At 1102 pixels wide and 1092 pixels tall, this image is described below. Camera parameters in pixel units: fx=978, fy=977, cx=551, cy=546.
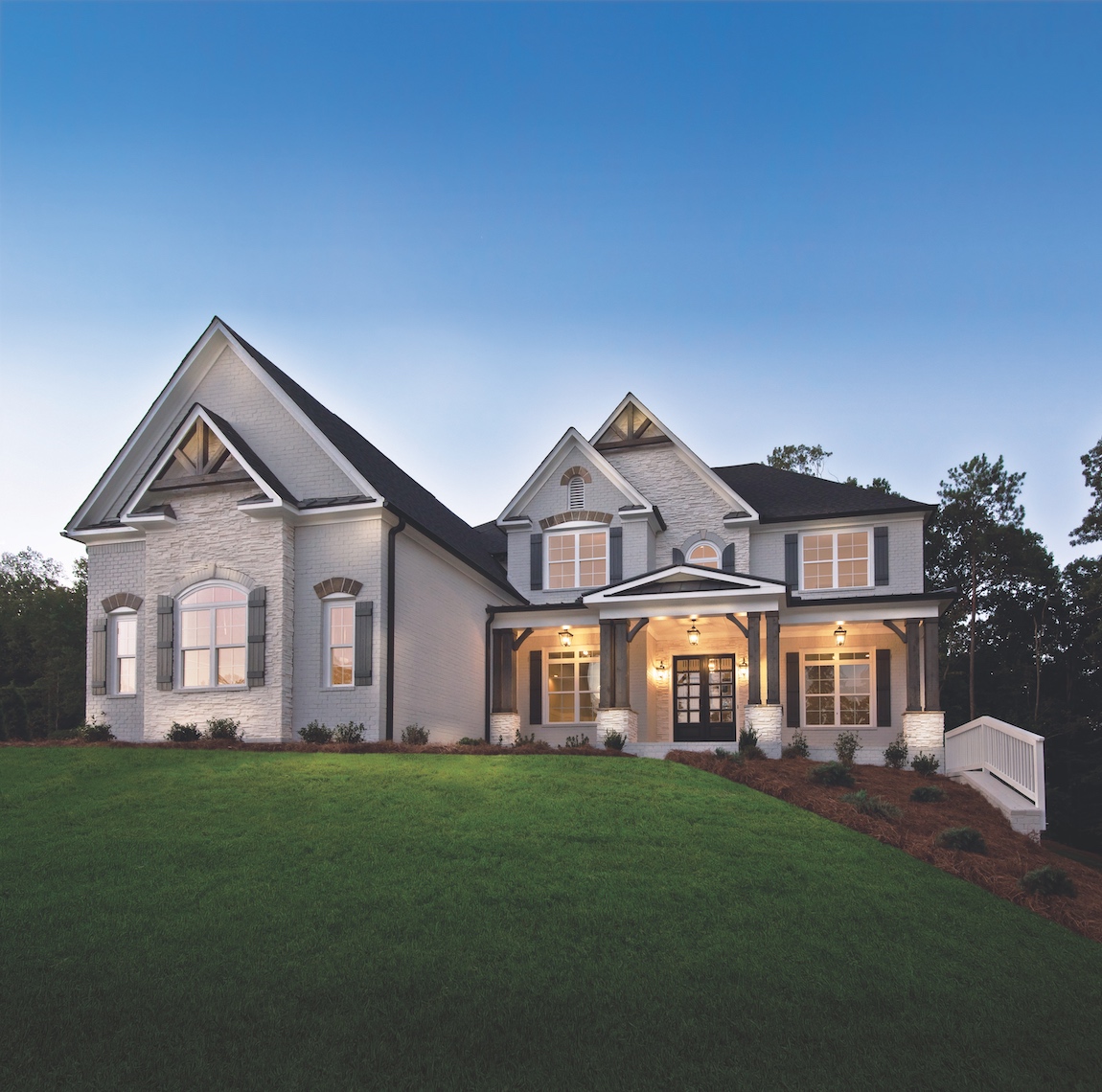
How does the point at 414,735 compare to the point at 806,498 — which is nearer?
the point at 414,735

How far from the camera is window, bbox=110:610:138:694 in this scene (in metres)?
20.5

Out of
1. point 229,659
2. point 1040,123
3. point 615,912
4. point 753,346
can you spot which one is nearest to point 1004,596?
point 753,346

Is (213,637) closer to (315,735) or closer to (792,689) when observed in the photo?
(315,735)

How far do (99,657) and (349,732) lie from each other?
642 cm

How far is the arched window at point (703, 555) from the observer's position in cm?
2520

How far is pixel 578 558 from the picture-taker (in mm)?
25609

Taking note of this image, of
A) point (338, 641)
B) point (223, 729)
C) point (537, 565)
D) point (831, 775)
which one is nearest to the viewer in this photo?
point (831, 775)

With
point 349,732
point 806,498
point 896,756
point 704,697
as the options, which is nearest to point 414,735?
point 349,732

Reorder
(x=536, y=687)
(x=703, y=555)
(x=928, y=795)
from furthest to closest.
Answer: (x=703, y=555), (x=536, y=687), (x=928, y=795)

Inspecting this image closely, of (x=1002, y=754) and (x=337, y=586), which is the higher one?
(x=337, y=586)

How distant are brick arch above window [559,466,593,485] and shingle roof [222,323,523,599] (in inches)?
116

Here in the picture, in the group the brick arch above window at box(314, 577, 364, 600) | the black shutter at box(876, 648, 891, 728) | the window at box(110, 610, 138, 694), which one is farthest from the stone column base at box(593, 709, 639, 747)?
the window at box(110, 610, 138, 694)


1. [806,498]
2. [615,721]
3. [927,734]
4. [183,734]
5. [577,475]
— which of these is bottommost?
[927,734]

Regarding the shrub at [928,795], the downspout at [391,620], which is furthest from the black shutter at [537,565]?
the shrub at [928,795]
